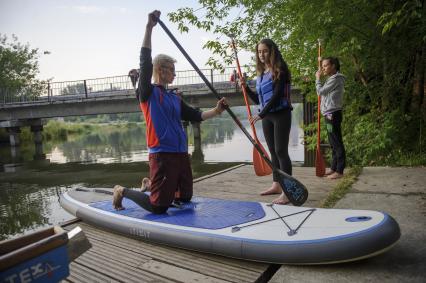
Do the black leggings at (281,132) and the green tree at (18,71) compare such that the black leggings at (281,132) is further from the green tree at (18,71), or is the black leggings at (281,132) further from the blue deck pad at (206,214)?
the green tree at (18,71)

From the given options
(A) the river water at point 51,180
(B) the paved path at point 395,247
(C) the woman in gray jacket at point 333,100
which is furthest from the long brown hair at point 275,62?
(A) the river water at point 51,180

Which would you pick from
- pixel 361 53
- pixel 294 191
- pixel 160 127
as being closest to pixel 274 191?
pixel 294 191

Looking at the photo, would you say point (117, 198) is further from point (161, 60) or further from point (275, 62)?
point (275, 62)

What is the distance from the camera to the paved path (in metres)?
2.27

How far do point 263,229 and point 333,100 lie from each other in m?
3.18

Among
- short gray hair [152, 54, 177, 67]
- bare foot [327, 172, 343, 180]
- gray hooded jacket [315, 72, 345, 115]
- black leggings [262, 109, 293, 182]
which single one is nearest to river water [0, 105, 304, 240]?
short gray hair [152, 54, 177, 67]

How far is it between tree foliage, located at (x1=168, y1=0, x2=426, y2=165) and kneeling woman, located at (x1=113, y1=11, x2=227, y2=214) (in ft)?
12.6

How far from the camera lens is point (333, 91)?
205 inches

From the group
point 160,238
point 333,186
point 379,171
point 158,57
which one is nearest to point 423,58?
point 379,171

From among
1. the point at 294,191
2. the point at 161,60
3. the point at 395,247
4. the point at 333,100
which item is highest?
the point at 161,60

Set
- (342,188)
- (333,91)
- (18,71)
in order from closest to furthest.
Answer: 1. (342,188)
2. (333,91)
3. (18,71)

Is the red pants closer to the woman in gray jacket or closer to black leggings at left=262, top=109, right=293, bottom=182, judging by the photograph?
black leggings at left=262, top=109, right=293, bottom=182

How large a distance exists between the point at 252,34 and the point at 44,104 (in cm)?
1952

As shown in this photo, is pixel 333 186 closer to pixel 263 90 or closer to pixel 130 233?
pixel 263 90
